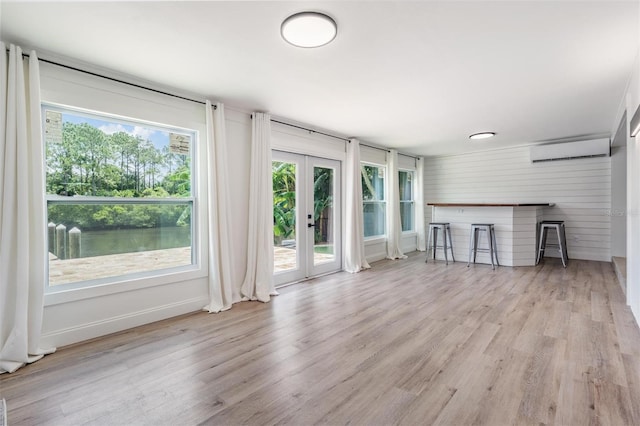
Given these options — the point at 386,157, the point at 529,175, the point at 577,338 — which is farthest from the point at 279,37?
the point at 529,175

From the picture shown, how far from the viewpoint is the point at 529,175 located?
680 centimetres

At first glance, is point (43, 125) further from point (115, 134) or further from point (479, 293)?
point (479, 293)

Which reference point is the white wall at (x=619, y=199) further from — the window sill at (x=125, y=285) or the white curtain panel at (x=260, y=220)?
the window sill at (x=125, y=285)

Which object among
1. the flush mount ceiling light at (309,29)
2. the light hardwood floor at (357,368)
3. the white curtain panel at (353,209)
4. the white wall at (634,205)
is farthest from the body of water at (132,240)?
the white wall at (634,205)

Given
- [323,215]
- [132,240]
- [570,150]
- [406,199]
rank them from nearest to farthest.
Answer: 1. [132,240]
2. [323,215]
3. [570,150]
4. [406,199]

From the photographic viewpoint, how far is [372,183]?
262 inches

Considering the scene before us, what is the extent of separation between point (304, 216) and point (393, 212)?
257cm

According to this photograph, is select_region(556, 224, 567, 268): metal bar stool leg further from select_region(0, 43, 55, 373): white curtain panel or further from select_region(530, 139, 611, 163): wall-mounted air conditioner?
select_region(0, 43, 55, 373): white curtain panel

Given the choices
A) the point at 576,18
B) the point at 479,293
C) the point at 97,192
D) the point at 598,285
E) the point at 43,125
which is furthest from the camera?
the point at 598,285

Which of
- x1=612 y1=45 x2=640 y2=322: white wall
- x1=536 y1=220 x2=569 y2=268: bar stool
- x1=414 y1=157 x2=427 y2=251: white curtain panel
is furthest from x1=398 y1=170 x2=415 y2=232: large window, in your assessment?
x1=612 y1=45 x2=640 y2=322: white wall

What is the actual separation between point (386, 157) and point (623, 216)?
14.8 feet

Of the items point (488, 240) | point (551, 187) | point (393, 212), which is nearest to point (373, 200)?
point (393, 212)

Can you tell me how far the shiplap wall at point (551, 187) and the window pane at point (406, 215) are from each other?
944 millimetres

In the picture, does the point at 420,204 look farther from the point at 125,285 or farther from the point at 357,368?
the point at 125,285
